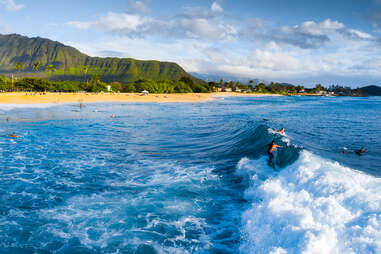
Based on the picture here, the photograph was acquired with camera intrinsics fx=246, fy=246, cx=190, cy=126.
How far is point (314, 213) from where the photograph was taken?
322 inches

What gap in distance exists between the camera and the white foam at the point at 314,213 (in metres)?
6.73

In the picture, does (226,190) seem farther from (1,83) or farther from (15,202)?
(1,83)

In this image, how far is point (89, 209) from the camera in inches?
386

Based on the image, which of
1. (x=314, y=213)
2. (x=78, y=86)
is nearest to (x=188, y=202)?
(x=314, y=213)

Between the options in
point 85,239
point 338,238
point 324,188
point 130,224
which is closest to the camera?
point 338,238

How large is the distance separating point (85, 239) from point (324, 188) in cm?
870

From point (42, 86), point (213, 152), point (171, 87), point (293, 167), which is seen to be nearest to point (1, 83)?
point (42, 86)

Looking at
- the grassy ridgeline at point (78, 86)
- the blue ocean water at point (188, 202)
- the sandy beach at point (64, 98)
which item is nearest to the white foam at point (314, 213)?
the blue ocean water at point (188, 202)

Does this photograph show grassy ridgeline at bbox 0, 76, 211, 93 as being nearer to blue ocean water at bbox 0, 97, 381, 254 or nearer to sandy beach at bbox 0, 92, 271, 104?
sandy beach at bbox 0, 92, 271, 104

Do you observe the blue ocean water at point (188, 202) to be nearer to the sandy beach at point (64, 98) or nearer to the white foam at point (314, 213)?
the white foam at point (314, 213)

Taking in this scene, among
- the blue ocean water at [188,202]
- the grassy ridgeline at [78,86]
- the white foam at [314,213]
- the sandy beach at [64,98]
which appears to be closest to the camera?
the white foam at [314,213]

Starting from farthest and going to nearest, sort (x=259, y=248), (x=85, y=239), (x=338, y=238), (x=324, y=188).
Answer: (x=324, y=188), (x=85, y=239), (x=259, y=248), (x=338, y=238)

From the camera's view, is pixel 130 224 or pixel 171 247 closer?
pixel 171 247

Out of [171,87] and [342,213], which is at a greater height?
[171,87]
